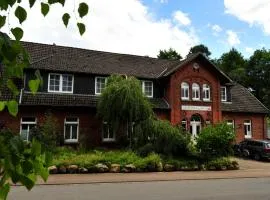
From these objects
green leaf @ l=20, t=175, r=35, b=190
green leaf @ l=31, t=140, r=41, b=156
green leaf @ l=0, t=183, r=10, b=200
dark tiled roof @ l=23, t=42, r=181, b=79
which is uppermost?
dark tiled roof @ l=23, t=42, r=181, b=79

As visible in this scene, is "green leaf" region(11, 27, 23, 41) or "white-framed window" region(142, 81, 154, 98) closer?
"green leaf" region(11, 27, 23, 41)

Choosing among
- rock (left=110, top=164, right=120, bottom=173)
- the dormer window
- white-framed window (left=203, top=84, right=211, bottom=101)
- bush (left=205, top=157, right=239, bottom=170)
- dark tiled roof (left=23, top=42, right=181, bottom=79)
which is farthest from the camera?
white-framed window (left=203, top=84, right=211, bottom=101)

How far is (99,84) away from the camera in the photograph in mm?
31094

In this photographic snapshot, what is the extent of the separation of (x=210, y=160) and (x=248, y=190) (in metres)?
9.13

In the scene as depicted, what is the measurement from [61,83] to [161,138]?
9.30 m

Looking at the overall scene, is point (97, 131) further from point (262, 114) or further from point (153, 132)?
point (262, 114)

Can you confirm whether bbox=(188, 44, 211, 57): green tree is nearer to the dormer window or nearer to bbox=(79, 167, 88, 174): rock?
the dormer window

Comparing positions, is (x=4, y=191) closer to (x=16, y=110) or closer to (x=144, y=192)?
(x=16, y=110)

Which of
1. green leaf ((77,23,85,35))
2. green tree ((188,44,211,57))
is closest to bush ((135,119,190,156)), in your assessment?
green leaf ((77,23,85,35))

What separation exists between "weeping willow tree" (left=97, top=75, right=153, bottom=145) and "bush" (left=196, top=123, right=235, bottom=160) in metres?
4.59

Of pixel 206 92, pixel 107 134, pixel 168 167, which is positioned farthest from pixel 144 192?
pixel 206 92

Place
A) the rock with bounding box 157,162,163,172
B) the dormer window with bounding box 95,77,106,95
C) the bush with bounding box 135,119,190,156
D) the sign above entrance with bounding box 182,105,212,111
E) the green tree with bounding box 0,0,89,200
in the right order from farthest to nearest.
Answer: the sign above entrance with bounding box 182,105,212,111 < the dormer window with bounding box 95,77,106,95 < the bush with bounding box 135,119,190,156 < the rock with bounding box 157,162,163,172 < the green tree with bounding box 0,0,89,200

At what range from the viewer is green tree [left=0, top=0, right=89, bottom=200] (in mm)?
1667

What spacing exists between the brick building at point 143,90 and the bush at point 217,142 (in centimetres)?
765
